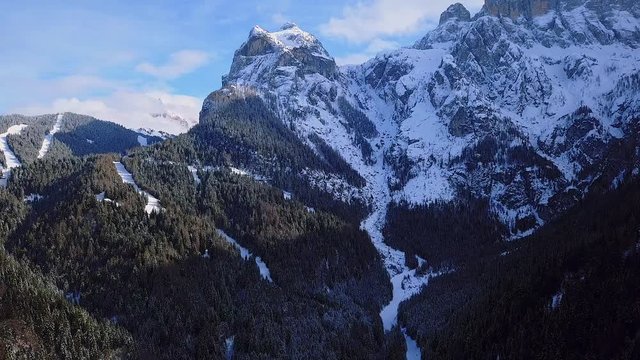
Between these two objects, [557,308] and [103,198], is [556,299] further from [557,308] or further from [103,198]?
[103,198]

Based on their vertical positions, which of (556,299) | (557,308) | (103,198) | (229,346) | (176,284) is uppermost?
(103,198)

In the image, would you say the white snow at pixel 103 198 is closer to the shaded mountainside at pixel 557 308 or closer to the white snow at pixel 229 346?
the white snow at pixel 229 346

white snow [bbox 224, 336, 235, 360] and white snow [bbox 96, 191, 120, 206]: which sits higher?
white snow [bbox 96, 191, 120, 206]

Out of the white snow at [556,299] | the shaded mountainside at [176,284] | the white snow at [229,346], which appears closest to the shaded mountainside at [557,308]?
the white snow at [556,299]

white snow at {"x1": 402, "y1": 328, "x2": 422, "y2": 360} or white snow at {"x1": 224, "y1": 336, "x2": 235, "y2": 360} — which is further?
white snow at {"x1": 402, "y1": 328, "x2": 422, "y2": 360}

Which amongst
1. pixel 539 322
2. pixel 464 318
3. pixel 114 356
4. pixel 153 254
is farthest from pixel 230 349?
pixel 539 322

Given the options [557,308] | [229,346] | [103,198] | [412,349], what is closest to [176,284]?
[229,346]

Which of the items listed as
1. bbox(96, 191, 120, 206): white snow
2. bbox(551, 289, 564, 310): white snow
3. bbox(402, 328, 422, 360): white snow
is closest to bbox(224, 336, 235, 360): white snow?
bbox(402, 328, 422, 360): white snow

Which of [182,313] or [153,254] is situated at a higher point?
[153,254]

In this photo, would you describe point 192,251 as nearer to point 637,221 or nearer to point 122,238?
point 122,238

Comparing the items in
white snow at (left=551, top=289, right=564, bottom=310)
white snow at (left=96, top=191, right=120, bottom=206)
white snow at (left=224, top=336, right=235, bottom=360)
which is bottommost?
white snow at (left=224, top=336, right=235, bottom=360)

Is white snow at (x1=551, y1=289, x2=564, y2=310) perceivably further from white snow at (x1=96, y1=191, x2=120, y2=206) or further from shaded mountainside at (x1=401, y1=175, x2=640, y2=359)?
white snow at (x1=96, y1=191, x2=120, y2=206)
